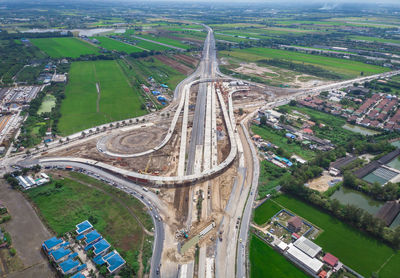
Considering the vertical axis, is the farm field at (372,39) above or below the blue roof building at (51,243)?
above

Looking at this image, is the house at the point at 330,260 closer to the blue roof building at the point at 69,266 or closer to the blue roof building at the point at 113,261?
the blue roof building at the point at 113,261

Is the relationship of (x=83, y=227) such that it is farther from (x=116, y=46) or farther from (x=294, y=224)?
(x=116, y=46)

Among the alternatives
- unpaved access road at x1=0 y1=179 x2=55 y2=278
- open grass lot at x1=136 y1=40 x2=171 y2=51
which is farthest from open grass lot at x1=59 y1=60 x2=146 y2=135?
open grass lot at x1=136 y1=40 x2=171 y2=51

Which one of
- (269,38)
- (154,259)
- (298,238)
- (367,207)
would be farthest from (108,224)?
(269,38)

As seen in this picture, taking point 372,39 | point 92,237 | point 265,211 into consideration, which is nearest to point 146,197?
point 92,237

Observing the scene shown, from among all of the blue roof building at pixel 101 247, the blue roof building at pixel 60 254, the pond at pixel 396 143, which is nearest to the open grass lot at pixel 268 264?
the blue roof building at pixel 101 247
